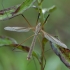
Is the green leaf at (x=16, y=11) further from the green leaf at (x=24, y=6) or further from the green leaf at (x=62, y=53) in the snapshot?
the green leaf at (x=62, y=53)

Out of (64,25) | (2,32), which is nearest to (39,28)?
(2,32)

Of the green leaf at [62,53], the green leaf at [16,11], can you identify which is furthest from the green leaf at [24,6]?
the green leaf at [62,53]

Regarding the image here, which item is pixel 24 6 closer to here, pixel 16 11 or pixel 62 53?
pixel 16 11

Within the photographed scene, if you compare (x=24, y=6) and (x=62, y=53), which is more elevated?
(x=24, y=6)

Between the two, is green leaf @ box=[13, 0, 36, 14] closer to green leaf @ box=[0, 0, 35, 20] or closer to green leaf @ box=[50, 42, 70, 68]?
green leaf @ box=[0, 0, 35, 20]

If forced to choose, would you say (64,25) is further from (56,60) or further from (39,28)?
(39,28)

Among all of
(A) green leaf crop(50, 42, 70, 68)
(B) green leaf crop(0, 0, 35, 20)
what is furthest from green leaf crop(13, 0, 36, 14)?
(A) green leaf crop(50, 42, 70, 68)

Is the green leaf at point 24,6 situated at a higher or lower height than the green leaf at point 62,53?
higher

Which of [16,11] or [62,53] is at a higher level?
[16,11]

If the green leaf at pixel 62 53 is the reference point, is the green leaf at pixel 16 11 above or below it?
above

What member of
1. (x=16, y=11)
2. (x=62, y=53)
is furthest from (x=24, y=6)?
(x=62, y=53)

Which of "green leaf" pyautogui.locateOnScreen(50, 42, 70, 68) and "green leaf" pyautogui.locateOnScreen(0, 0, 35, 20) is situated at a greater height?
"green leaf" pyautogui.locateOnScreen(0, 0, 35, 20)
